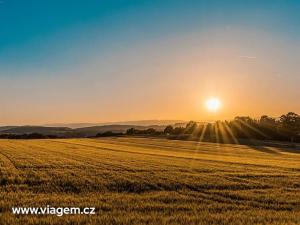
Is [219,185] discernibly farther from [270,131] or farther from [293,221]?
[270,131]

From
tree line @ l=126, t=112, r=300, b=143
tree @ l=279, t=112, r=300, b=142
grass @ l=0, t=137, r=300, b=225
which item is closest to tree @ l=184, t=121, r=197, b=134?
tree line @ l=126, t=112, r=300, b=143

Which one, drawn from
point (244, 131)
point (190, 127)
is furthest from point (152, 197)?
point (190, 127)

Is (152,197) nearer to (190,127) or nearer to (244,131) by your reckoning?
(244,131)

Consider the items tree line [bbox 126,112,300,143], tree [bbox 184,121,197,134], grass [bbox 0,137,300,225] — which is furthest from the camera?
tree [bbox 184,121,197,134]

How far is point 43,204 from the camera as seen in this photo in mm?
14266

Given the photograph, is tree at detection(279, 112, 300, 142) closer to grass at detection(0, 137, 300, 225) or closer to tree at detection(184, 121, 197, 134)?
tree at detection(184, 121, 197, 134)

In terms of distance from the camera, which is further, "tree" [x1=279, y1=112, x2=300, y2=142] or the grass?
"tree" [x1=279, y1=112, x2=300, y2=142]

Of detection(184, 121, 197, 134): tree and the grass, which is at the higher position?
detection(184, 121, 197, 134): tree

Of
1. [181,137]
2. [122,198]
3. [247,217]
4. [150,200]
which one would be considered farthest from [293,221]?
[181,137]

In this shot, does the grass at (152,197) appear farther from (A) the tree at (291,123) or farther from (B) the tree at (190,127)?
(B) the tree at (190,127)

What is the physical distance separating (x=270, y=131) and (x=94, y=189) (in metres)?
109

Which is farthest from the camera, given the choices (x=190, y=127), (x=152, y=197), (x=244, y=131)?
(x=190, y=127)

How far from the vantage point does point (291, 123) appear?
123938 millimetres

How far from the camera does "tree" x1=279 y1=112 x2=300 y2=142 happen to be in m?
120
